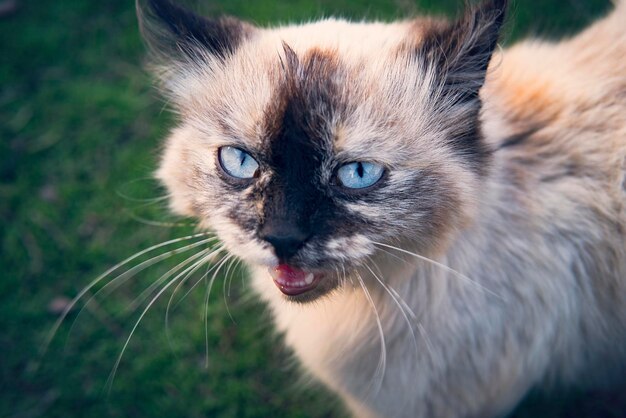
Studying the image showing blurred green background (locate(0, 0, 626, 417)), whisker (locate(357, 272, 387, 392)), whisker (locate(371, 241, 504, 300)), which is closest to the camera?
whisker (locate(371, 241, 504, 300))

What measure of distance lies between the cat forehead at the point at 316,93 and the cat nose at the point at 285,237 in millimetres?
219

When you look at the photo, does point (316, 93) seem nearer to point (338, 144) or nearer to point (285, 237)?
point (338, 144)

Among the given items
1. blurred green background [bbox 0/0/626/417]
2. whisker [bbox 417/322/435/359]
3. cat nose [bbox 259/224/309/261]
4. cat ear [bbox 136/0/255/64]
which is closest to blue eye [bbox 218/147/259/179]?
cat nose [bbox 259/224/309/261]

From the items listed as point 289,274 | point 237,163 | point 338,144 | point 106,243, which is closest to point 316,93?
point 338,144

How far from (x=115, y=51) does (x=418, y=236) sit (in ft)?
8.89

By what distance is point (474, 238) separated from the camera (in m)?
1.51

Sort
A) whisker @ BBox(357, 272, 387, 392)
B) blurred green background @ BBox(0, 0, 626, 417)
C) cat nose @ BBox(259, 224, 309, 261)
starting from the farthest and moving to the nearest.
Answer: blurred green background @ BBox(0, 0, 626, 417)
whisker @ BBox(357, 272, 387, 392)
cat nose @ BBox(259, 224, 309, 261)

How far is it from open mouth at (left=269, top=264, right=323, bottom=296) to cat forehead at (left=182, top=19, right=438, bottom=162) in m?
0.36

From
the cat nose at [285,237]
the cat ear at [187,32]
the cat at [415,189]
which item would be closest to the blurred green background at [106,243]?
the cat ear at [187,32]

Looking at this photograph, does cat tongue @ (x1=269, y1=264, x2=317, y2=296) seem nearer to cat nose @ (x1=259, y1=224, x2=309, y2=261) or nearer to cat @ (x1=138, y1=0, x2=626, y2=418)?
cat @ (x1=138, y1=0, x2=626, y2=418)

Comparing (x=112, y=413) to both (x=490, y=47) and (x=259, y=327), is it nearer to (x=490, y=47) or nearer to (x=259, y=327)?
(x=259, y=327)

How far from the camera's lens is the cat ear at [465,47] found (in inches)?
49.5

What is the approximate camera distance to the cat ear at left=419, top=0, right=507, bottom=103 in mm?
1258

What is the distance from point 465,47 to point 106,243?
2.13m
